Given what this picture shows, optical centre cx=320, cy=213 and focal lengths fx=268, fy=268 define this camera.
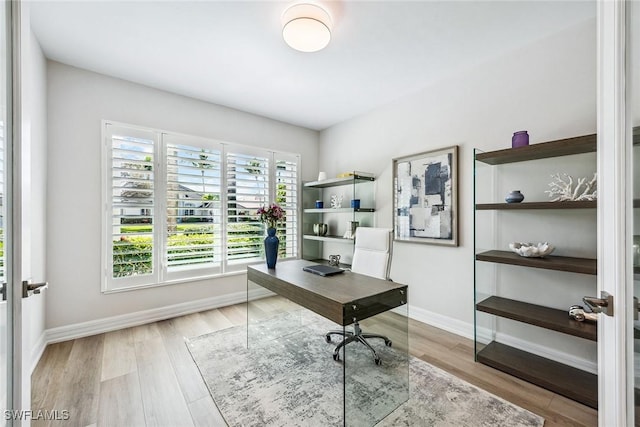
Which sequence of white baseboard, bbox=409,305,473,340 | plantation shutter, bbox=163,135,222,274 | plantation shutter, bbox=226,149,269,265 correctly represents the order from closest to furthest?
white baseboard, bbox=409,305,473,340 → plantation shutter, bbox=163,135,222,274 → plantation shutter, bbox=226,149,269,265

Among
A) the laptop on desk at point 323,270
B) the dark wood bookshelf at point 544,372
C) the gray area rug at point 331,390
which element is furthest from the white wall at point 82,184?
the dark wood bookshelf at point 544,372

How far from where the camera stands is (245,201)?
12.3ft

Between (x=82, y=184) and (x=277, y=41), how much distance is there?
2.37 meters

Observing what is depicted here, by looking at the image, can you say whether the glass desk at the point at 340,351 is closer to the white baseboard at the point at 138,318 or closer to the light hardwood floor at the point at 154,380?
the light hardwood floor at the point at 154,380

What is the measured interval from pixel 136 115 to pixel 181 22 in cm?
143

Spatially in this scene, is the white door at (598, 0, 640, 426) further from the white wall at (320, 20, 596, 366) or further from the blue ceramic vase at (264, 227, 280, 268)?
the blue ceramic vase at (264, 227, 280, 268)

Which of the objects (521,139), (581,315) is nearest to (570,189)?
(521,139)

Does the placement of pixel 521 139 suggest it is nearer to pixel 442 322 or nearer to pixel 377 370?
pixel 442 322

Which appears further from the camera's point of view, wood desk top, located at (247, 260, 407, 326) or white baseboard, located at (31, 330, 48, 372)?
white baseboard, located at (31, 330, 48, 372)

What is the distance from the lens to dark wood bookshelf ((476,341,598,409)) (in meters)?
1.76

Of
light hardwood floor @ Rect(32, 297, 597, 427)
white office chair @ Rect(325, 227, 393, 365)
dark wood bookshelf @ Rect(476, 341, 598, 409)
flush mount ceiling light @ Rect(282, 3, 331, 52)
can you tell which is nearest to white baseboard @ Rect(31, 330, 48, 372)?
light hardwood floor @ Rect(32, 297, 597, 427)

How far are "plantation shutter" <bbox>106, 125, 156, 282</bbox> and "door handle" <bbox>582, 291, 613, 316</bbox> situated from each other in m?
3.53

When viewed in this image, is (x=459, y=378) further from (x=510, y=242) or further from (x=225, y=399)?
(x=225, y=399)

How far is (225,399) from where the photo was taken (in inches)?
69.2
